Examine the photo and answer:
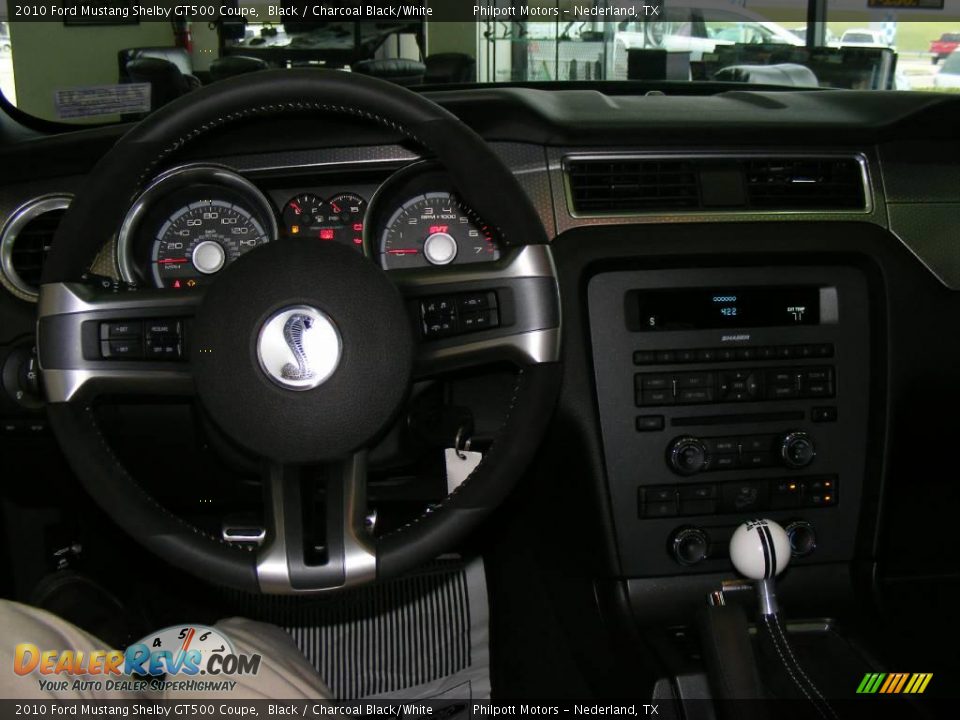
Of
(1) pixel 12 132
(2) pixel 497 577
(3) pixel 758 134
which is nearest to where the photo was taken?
(3) pixel 758 134

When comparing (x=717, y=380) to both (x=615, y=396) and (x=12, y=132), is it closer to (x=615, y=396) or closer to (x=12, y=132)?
(x=615, y=396)

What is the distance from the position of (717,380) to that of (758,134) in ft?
1.38

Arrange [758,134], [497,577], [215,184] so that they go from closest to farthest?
[215,184] < [758,134] < [497,577]

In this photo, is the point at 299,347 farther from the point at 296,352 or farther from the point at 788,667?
the point at 788,667

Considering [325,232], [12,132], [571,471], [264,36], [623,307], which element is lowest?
[571,471]

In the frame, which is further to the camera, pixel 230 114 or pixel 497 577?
pixel 497 577

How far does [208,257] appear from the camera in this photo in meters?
1.51

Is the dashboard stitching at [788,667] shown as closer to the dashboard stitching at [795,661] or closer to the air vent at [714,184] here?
the dashboard stitching at [795,661]

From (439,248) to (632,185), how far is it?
344 mm

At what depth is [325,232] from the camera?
60.6 inches

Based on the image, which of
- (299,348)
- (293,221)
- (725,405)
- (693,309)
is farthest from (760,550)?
(293,221)

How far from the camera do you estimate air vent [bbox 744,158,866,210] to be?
1.62 m

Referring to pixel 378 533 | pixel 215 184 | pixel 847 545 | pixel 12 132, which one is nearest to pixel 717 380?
pixel 847 545

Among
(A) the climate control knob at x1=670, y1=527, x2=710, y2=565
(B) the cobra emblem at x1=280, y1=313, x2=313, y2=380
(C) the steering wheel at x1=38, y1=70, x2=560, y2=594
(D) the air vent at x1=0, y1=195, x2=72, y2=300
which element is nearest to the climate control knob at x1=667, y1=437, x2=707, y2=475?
(A) the climate control knob at x1=670, y1=527, x2=710, y2=565
